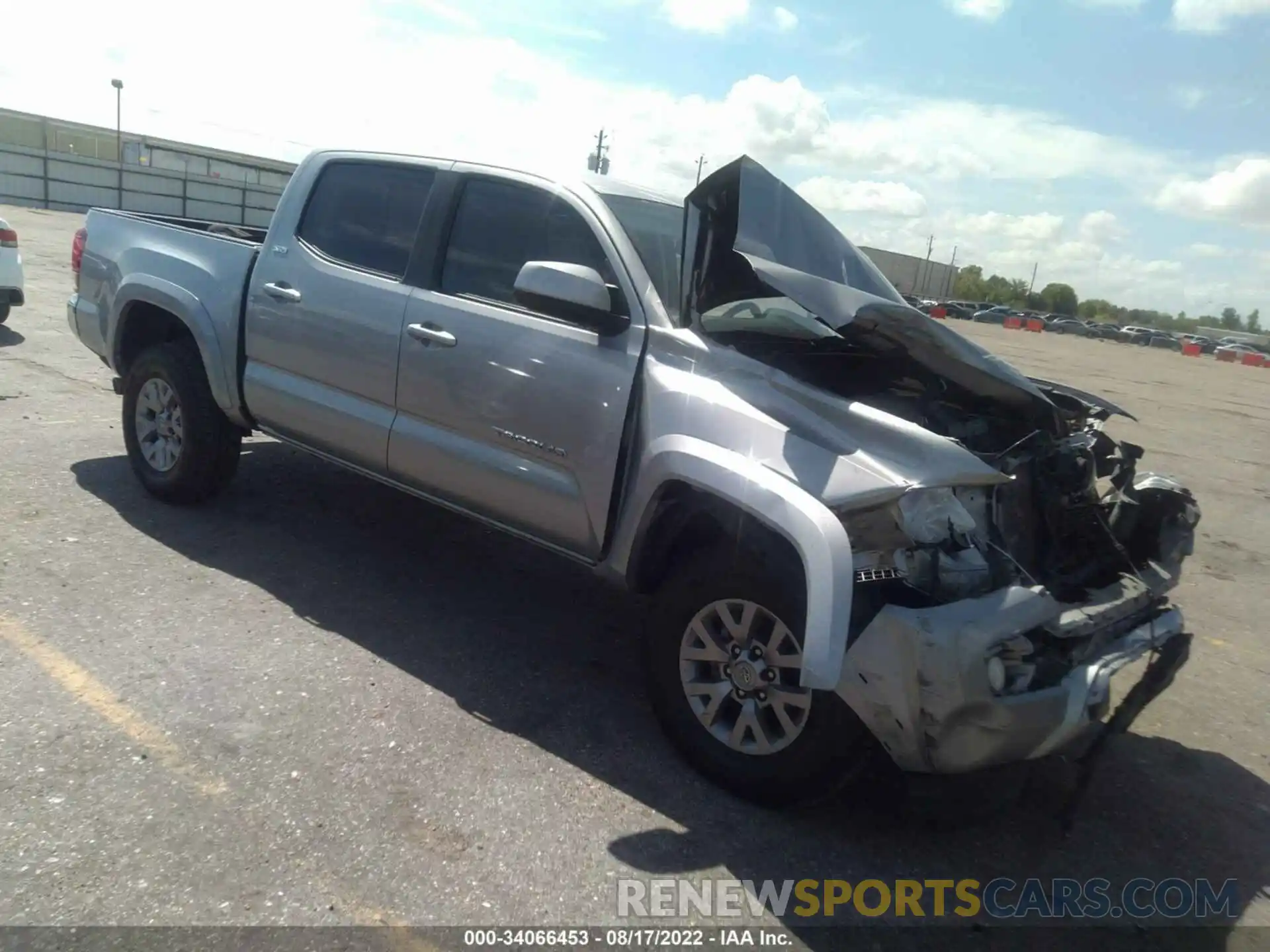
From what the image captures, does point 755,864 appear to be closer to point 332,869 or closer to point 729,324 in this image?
point 332,869

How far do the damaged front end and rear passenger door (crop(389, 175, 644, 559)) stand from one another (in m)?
0.47

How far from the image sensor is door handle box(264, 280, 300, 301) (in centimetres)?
486

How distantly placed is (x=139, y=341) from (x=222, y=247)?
0.98m

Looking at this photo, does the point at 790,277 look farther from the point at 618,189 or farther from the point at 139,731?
the point at 139,731

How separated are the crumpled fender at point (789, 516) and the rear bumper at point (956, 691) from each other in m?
0.15

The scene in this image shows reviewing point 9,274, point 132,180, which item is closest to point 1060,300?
point 132,180

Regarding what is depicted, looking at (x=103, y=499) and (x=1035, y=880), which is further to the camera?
(x=103, y=499)

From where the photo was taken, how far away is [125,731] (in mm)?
3410

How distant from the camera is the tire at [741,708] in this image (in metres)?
3.20

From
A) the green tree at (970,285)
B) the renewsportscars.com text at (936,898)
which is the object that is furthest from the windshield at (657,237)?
the green tree at (970,285)

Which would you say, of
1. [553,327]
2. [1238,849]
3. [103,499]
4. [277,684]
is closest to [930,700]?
[1238,849]

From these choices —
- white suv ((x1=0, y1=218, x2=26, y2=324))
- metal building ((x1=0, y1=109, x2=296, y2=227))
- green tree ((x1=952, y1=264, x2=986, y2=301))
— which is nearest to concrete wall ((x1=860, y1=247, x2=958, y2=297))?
green tree ((x1=952, y1=264, x2=986, y2=301))

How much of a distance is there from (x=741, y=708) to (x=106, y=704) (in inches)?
86.8

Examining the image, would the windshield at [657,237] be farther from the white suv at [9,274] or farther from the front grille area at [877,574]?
the white suv at [9,274]
